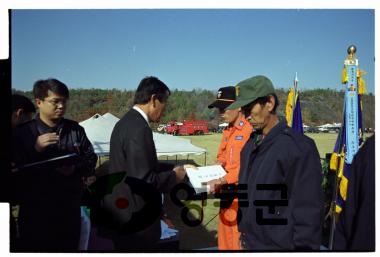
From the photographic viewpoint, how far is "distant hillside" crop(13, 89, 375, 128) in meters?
2.60

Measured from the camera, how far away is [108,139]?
98.4 inches

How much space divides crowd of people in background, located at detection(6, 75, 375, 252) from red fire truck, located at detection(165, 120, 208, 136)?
172mm

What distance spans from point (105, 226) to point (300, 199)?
60.4 inches

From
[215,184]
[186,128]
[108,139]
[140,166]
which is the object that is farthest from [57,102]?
[215,184]

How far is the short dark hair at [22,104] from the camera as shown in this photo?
257 cm

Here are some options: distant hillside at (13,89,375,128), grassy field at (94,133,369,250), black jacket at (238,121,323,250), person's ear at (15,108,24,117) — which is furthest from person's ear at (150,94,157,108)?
person's ear at (15,108,24,117)

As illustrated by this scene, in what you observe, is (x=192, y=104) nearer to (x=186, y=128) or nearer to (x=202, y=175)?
(x=186, y=128)

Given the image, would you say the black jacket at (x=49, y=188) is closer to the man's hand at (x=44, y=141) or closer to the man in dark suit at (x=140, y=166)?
the man's hand at (x=44, y=141)

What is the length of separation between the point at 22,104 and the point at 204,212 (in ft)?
5.53

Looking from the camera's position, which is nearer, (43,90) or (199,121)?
(43,90)

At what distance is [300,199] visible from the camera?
2.03 metres

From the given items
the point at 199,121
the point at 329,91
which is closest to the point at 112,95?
the point at 199,121

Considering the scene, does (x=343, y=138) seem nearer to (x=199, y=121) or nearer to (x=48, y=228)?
(x=199, y=121)

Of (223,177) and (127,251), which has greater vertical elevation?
(223,177)
